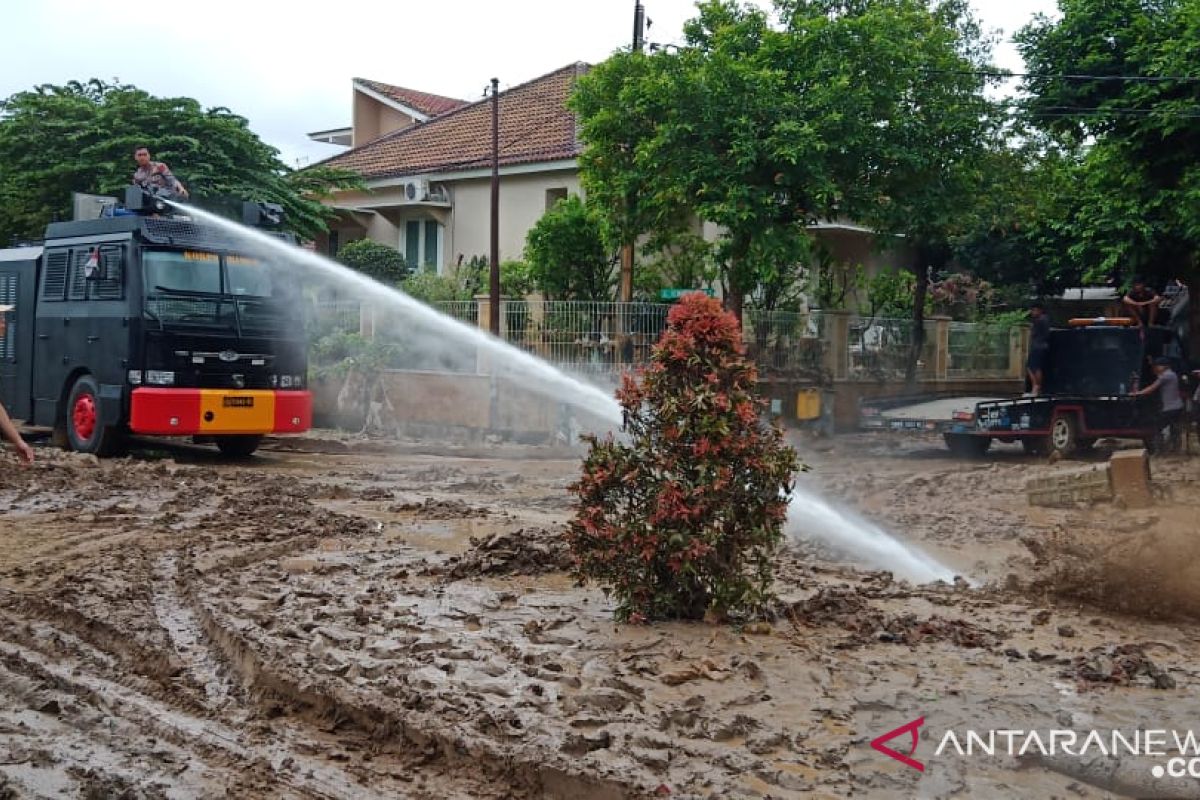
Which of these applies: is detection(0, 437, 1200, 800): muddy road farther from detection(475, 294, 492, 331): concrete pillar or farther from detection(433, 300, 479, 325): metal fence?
detection(433, 300, 479, 325): metal fence

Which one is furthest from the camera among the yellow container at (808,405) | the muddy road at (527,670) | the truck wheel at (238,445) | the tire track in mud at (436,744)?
the yellow container at (808,405)

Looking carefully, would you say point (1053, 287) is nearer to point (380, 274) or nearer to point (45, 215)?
point (380, 274)

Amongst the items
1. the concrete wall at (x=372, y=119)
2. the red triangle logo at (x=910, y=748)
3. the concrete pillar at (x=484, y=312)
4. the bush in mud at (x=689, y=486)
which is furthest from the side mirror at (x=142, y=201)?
the concrete wall at (x=372, y=119)

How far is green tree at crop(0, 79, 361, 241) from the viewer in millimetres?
24859

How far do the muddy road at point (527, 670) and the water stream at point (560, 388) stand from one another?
0.38 m

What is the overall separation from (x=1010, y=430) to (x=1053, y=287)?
1866 cm

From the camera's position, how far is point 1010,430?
59.8 feet

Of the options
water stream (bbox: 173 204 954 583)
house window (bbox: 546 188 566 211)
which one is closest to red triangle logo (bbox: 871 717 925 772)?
water stream (bbox: 173 204 954 583)

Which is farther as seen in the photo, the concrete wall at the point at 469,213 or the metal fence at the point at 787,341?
the concrete wall at the point at 469,213

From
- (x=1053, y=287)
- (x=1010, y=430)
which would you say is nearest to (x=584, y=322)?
(x=1010, y=430)

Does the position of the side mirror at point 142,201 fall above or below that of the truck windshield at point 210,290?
above

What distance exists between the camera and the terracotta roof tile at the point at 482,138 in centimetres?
2962

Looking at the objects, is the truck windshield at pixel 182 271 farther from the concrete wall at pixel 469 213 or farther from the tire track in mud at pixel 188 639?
the concrete wall at pixel 469 213

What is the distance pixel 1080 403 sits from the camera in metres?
17.9
